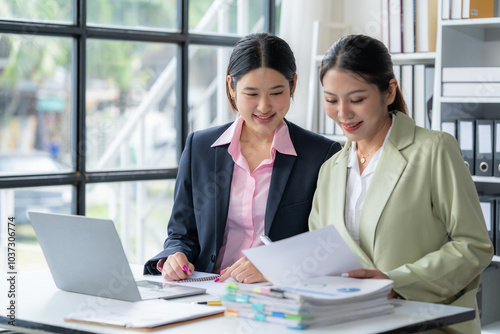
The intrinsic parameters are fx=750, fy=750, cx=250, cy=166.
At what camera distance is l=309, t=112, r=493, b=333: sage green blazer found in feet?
5.87

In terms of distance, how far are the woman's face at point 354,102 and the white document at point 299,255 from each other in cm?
40

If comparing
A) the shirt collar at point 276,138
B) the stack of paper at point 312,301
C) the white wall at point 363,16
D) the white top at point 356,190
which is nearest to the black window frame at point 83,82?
the white wall at point 363,16

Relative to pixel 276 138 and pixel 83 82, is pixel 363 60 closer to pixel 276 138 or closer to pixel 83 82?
pixel 276 138

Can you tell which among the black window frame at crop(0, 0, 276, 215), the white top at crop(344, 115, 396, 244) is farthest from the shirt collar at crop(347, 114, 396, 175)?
the black window frame at crop(0, 0, 276, 215)

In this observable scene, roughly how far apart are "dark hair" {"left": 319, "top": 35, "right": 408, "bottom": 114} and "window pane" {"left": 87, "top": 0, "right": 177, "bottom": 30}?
5.68 feet

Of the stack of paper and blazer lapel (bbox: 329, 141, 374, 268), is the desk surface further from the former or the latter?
blazer lapel (bbox: 329, 141, 374, 268)

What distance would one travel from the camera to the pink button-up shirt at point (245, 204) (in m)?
2.20

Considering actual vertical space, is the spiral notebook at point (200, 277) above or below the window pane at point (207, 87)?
below

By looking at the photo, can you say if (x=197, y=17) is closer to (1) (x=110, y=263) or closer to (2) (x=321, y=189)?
(2) (x=321, y=189)

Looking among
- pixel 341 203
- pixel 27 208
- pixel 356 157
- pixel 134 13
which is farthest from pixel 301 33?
A: pixel 341 203

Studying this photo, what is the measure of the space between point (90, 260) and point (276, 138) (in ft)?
2.38

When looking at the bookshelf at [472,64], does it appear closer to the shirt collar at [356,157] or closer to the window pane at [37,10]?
the shirt collar at [356,157]

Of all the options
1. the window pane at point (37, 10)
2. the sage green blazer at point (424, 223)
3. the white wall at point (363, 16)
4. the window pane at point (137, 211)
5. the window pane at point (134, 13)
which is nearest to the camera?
the sage green blazer at point (424, 223)

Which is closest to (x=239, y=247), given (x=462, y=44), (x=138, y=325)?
(x=138, y=325)
